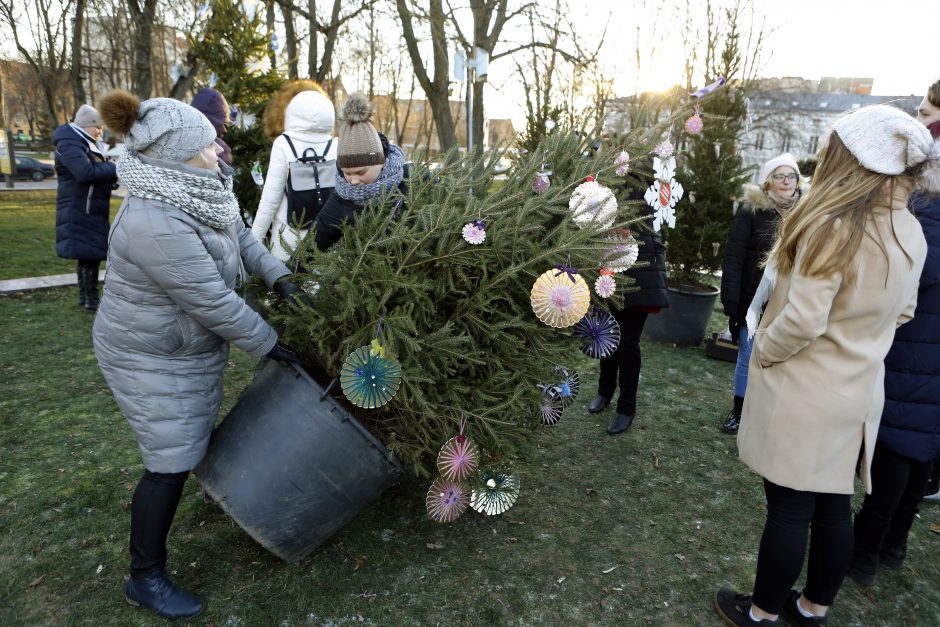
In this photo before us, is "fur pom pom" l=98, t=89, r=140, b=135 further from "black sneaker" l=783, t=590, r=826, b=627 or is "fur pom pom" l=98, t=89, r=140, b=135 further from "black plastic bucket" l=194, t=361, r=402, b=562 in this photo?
"black sneaker" l=783, t=590, r=826, b=627

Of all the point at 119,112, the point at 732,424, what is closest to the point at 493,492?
the point at 119,112

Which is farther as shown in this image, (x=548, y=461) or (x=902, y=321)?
(x=548, y=461)

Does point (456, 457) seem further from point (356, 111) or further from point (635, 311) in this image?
point (635, 311)

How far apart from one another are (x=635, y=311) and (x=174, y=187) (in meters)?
2.67

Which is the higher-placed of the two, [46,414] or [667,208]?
[667,208]

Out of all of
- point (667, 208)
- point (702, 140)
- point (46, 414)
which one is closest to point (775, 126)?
point (702, 140)

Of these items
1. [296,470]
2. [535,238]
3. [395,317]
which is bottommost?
[296,470]

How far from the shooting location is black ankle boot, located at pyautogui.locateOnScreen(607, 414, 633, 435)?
3.92 meters

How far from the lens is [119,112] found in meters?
1.96

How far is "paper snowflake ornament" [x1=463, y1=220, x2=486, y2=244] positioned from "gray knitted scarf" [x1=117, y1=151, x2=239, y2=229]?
835mm

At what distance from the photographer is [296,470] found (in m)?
2.15

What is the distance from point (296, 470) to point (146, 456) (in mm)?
510

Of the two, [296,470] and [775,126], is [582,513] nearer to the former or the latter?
A: [296,470]

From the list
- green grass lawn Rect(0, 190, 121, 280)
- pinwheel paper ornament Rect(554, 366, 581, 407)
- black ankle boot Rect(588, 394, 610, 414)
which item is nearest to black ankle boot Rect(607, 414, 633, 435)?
black ankle boot Rect(588, 394, 610, 414)
